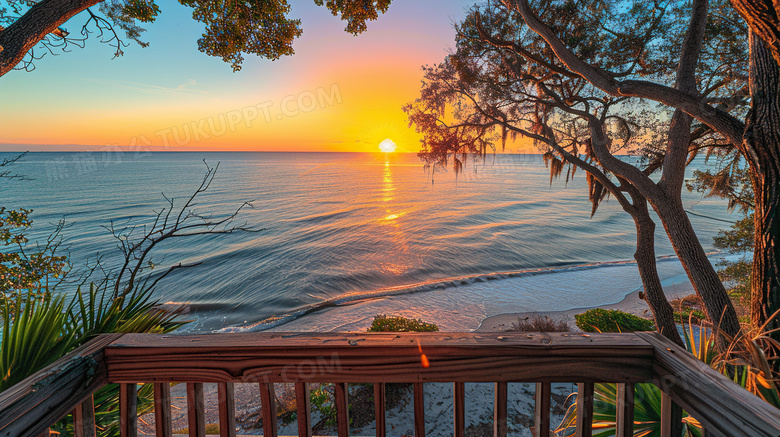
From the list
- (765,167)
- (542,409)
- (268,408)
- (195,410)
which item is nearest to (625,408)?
(542,409)

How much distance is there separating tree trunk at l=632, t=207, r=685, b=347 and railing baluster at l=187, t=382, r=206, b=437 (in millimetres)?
7937

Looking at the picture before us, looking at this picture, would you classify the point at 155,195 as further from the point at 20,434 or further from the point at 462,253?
the point at 20,434

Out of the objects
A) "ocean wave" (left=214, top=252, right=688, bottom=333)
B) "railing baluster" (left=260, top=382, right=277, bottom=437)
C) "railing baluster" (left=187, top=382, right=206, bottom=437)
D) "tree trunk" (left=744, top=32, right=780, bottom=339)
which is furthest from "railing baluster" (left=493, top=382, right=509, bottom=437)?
"ocean wave" (left=214, top=252, right=688, bottom=333)

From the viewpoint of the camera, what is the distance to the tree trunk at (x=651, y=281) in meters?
6.64

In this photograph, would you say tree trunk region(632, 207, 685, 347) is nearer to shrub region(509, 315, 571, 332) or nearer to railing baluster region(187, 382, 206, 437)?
shrub region(509, 315, 571, 332)

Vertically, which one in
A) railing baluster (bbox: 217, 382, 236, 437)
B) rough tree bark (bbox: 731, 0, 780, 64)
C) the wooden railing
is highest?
rough tree bark (bbox: 731, 0, 780, 64)

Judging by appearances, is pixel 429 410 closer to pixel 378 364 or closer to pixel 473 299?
pixel 378 364

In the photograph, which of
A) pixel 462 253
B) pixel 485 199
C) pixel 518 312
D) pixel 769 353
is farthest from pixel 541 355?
pixel 485 199

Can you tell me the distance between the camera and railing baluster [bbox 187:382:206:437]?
49.2 inches

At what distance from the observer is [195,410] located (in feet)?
4.22

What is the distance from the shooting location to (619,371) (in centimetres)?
119

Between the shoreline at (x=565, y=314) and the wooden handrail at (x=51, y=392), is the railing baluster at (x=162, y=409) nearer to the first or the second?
the wooden handrail at (x=51, y=392)

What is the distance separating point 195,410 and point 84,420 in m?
0.35

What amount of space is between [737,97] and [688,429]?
7.88 meters
